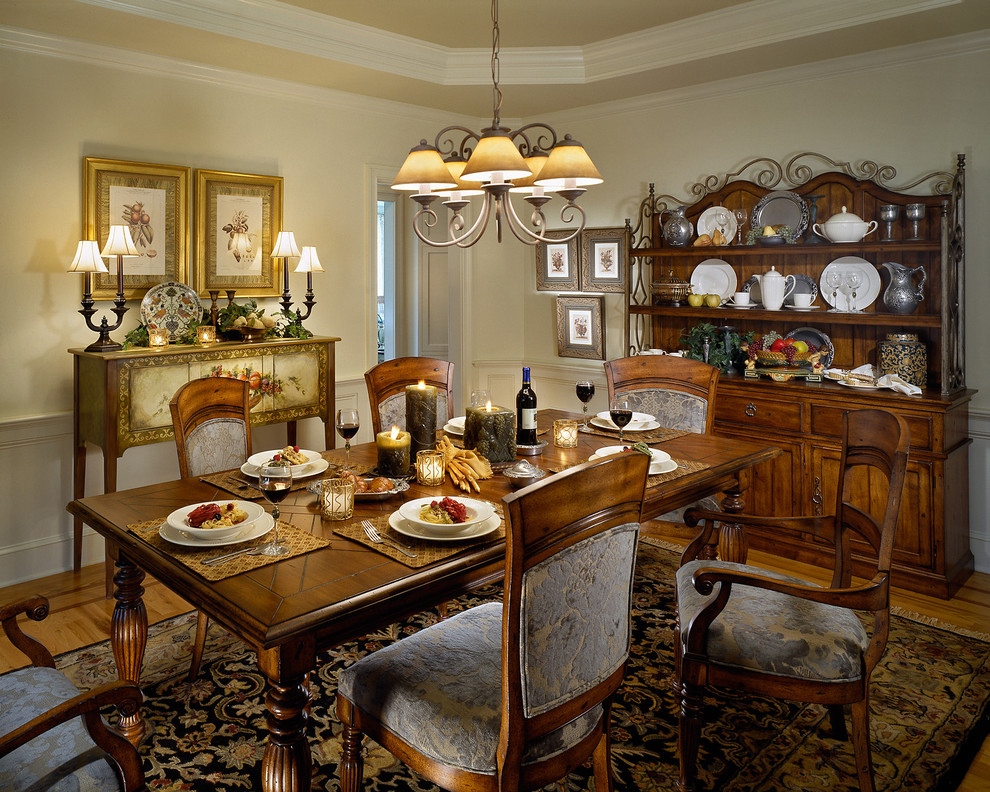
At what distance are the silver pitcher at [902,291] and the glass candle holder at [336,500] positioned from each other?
2.99 metres

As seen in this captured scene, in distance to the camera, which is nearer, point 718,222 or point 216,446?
point 216,446

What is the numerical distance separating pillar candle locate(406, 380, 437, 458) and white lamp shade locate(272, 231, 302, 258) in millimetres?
2038

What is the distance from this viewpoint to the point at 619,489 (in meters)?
1.51

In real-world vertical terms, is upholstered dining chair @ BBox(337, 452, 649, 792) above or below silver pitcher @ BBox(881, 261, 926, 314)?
below

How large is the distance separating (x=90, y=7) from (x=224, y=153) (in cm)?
108

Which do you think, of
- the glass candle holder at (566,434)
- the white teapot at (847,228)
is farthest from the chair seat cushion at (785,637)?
the white teapot at (847,228)

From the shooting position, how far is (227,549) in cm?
175

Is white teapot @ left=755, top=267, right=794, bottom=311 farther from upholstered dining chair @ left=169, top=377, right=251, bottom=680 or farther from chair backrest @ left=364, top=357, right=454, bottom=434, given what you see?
upholstered dining chair @ left=169, top=377, right=251, bottom=680

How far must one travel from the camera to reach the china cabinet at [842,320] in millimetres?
3375

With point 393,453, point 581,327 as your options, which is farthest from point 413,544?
point 581,327

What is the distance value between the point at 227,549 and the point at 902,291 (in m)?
3.36

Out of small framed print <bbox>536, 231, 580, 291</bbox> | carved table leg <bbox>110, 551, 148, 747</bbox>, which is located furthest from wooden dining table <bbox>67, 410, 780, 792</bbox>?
small framed print <bbox>536, 231, 580, 291</bbox>

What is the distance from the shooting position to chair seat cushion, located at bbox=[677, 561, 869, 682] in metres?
1.84

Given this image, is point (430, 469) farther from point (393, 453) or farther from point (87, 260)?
point (87, 260)
